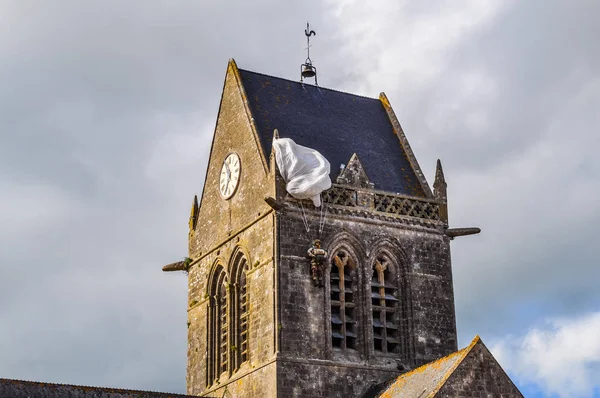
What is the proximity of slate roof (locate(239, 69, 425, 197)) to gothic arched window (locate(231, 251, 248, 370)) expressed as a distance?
144 inches

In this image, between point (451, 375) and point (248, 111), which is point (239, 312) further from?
point (451, 375)

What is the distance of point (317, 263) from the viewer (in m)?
38.2

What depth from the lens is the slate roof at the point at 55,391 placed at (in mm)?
34906

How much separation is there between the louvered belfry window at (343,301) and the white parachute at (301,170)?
199 centimetres

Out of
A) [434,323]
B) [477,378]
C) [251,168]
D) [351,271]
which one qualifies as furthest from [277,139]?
[477,378]

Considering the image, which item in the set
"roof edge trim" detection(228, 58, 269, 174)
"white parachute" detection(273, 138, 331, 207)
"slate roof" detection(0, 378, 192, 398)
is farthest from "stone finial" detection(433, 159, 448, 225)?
"slate roof" detection(0, 378, 192, 398)

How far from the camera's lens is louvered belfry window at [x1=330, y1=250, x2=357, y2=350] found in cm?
3850

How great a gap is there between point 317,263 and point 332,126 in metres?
6.28

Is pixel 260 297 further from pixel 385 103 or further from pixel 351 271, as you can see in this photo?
pixel 385 103

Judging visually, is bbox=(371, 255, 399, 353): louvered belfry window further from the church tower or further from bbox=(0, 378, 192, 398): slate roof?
bbox=(0, 378, 192, 398): slate roof

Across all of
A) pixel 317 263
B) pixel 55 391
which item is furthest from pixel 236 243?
pixel 55 391

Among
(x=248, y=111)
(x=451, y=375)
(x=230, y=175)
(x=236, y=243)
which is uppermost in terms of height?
(x=248, y=111)

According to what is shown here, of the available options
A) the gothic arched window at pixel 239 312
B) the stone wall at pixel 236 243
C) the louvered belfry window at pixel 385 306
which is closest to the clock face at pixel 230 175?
the stone wall at pixel 236 243

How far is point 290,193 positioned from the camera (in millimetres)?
38719
